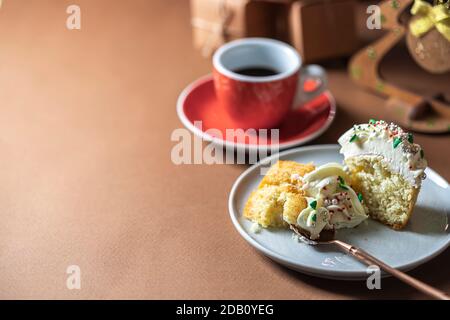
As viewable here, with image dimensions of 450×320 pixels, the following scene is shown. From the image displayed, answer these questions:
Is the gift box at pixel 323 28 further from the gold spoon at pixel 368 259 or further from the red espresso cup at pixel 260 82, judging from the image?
the gold spoon at pixel 368 259

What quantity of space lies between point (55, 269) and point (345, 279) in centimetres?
39

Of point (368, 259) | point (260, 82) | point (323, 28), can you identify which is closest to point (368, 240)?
point (368, 259)

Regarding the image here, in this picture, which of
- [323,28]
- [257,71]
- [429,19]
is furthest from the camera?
[323,28]

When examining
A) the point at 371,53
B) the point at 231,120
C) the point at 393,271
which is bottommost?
the point at 393,271

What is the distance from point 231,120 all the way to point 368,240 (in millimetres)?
388

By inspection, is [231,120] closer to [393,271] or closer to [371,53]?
[371,53]

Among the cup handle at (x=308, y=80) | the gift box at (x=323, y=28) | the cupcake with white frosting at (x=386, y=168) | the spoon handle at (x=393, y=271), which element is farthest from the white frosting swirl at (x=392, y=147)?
the gift box at (x=323, y=28)

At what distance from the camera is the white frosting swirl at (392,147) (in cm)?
84

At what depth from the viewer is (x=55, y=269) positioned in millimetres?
844

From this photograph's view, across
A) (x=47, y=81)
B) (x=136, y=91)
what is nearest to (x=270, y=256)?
(x=136, y=91)

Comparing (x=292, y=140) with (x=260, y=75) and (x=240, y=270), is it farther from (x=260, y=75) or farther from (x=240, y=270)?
(x=240, y=270)

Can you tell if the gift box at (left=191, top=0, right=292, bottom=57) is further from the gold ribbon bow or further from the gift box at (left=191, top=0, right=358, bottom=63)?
the gold ribbon bow

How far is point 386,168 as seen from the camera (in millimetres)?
870

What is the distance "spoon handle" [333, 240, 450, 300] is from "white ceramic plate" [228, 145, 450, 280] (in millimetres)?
13
